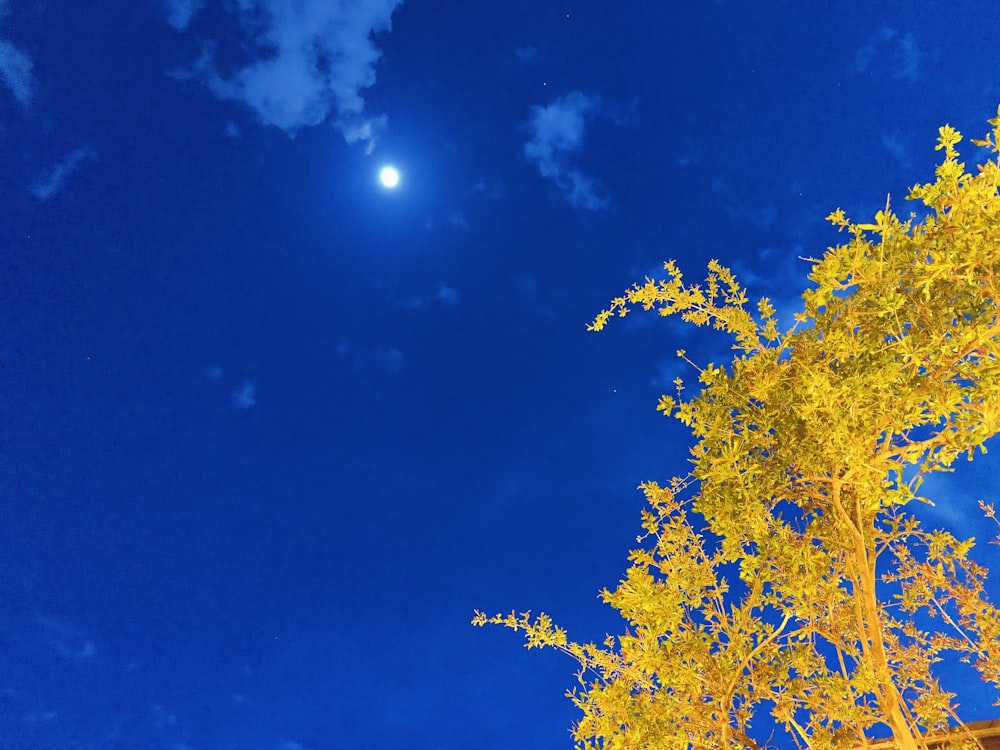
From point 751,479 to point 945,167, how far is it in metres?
2.95

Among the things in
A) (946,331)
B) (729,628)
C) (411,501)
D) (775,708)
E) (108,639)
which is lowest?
(775,708)

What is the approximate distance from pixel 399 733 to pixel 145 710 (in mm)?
54843

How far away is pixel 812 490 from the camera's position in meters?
5.60

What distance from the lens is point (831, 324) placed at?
5262 mm

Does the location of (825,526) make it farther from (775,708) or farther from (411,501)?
(411,501)

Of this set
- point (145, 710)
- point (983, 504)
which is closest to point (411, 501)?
point (145, 710)

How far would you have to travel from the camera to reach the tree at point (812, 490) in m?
4.63

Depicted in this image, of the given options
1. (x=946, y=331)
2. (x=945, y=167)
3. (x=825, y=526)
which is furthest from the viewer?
(x=825, y=526)

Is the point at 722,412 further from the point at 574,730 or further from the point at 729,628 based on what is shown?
the point at 574,730

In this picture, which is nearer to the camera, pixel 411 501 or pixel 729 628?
pixel 729 628

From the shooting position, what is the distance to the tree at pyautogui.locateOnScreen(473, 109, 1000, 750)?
463 centimetres

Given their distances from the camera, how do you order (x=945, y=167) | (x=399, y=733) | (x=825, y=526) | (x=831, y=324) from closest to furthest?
(x=945, y=167), (x=831, y=324), (x=825, y=526), (x=399, y=733)

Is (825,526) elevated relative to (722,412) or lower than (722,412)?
lower

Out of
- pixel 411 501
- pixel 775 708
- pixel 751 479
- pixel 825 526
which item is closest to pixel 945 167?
pixel 751 479
